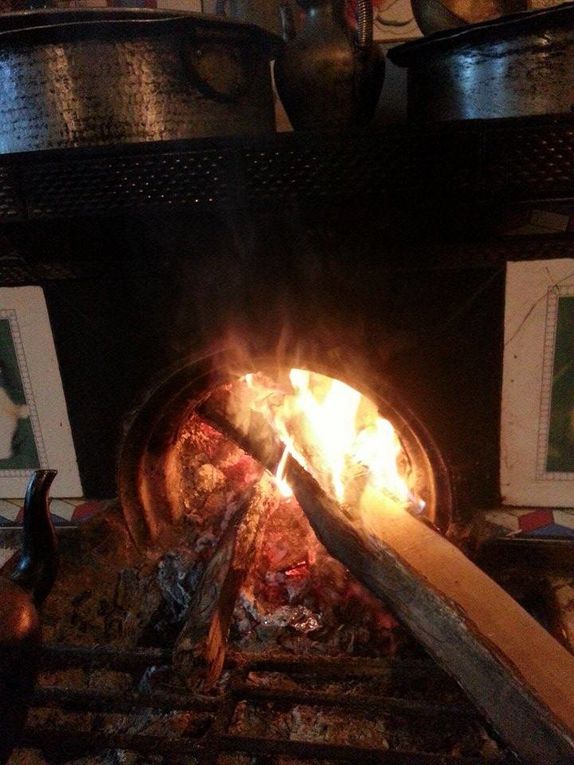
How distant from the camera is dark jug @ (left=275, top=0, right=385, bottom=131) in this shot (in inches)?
57.6

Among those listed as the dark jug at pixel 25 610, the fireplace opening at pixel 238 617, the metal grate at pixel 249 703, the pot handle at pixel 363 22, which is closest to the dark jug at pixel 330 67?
the pot handle at pixel 363 22

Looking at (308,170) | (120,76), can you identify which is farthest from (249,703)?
(120,76)

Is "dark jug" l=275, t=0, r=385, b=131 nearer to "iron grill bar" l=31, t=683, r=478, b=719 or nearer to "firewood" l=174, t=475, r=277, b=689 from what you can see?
"firewood" l=174, t=475, r=277, b=689

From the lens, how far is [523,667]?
1.35 metres

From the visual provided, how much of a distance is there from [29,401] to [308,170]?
1.26m

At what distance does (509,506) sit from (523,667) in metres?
0.59

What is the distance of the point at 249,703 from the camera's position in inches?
58.3

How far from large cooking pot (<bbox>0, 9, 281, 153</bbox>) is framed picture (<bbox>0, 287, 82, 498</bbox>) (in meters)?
0.57

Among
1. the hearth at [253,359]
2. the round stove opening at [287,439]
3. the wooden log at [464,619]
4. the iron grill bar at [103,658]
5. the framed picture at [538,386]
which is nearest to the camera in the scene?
the wooden log at [464,619]

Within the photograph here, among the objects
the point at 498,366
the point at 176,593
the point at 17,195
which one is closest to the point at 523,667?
the point at 498,366

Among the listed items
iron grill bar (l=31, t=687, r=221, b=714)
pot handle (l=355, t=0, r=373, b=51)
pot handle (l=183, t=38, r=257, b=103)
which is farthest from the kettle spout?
pot handle (l=355, t=0, r=373, b=51)

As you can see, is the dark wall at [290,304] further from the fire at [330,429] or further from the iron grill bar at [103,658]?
the iron grill bar at [103,658]

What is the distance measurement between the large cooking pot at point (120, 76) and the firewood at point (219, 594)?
120 centimetres

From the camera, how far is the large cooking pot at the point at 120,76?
4.44ft
